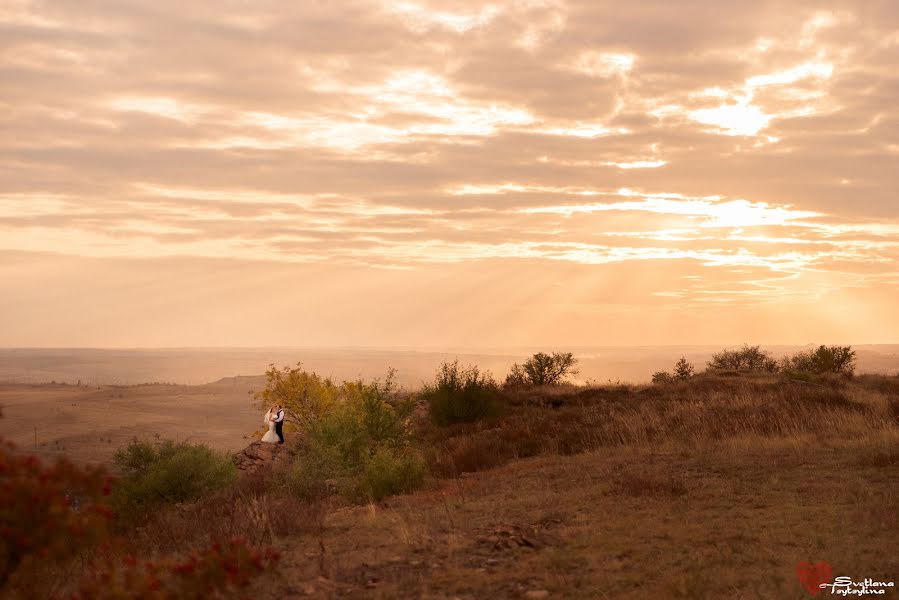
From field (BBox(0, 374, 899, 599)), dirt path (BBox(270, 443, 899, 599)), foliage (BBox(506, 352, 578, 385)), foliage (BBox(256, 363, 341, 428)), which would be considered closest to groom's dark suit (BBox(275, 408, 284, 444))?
foliage (BBox(256, 363, 341, 428))

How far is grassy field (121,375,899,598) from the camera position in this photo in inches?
258

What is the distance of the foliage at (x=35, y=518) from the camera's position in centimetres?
412

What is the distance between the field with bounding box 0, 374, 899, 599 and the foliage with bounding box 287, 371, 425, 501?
40cm

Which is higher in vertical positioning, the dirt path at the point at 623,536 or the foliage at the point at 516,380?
the foliage at the point at 516,380

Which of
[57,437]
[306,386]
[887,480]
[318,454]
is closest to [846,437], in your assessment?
[887,480]

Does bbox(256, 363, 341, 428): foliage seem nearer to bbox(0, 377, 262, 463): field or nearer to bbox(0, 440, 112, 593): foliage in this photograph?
bbox(0, 377, 262, 463): field

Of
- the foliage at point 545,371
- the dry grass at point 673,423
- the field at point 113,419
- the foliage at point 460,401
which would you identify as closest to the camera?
the dry grass at point 673,423

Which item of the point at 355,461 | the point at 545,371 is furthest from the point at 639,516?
the point at 545,371

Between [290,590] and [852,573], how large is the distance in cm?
493

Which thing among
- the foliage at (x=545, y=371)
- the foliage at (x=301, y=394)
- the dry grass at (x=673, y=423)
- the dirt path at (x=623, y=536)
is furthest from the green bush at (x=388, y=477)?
the foliage at (x=545, y=371)

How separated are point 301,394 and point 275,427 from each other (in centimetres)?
157

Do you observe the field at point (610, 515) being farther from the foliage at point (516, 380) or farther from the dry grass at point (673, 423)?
the foliage at point (516, 380)

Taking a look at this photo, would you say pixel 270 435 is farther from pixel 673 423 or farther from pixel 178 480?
pixel 673 423

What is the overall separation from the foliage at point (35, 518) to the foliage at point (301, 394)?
715 inches
